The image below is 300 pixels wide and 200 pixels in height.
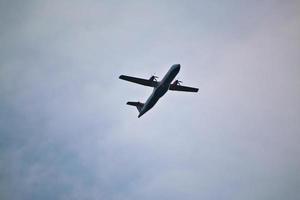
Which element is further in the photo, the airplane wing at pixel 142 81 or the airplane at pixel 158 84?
the airplane wing at pixel 142 81

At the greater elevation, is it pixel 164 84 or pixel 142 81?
pixel 142 81

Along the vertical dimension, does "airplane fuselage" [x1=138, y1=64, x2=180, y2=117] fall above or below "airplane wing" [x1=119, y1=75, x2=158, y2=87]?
below

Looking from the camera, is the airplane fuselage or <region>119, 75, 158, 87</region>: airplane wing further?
<region>119, 75, 158, 87</region>: airplane wing

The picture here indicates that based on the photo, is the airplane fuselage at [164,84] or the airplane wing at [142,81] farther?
the airplane wing at [142,81]

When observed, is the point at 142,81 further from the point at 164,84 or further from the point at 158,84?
the point at 164,84

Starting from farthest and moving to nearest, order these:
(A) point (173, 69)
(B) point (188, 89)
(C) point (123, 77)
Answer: (B) point (188, 89) → (C) point (123, 77) → (A) point (173, 69)

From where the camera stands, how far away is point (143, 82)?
6431 cm

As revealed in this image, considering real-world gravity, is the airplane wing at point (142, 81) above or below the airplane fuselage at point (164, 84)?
above

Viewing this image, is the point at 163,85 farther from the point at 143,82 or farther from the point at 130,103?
the point at 130,103

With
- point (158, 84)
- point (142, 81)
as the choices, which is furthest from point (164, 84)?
point (142, 81)

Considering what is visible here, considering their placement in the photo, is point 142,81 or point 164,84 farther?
point 142,81

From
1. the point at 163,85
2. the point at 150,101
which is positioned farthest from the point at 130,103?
the point at 163,85

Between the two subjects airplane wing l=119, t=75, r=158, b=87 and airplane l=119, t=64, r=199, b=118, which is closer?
airplane l=119, t=64, r=199, b=118

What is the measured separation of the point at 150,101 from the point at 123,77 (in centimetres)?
748
